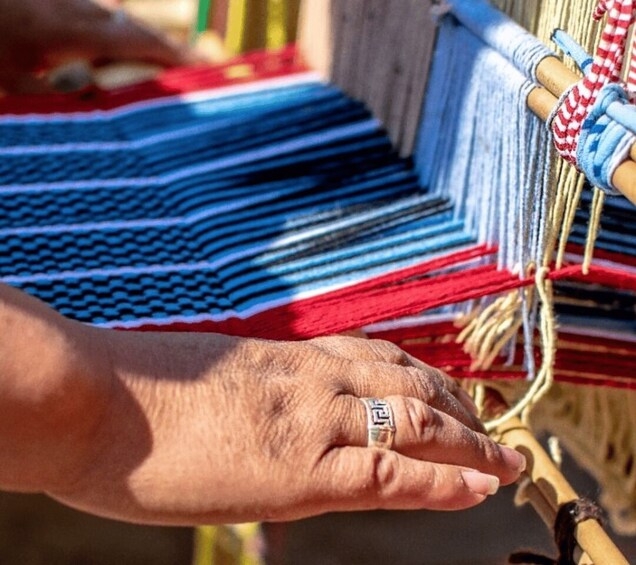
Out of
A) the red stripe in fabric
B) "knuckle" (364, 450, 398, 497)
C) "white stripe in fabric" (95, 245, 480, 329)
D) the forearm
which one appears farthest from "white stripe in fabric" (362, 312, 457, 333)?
the red stripe in fabric

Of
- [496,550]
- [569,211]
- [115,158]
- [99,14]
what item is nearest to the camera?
[569,211]

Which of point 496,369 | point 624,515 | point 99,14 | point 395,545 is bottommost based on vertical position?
point 395,545

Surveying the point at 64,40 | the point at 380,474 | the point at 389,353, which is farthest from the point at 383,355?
the point at 64,40

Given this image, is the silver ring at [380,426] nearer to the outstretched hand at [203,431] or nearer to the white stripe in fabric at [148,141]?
the outstretched hand at [203,431]

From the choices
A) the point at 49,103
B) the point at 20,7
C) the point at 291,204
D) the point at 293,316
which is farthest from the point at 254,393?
the point at 20,7

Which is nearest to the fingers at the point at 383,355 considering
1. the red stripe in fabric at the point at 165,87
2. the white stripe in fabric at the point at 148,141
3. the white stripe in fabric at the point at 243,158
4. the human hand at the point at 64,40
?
the white stripe in fabric at the point at 243,158

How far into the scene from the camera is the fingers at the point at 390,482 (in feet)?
2.76

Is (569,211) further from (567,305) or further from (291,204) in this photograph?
(291,204)

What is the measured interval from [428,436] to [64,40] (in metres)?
1.23

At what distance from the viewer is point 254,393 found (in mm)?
858

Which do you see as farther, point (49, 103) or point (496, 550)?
point (496, 550)

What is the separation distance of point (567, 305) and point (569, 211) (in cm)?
14

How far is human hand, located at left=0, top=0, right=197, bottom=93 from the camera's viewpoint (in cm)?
177

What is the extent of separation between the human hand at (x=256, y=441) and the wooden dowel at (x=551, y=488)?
0.33ft
